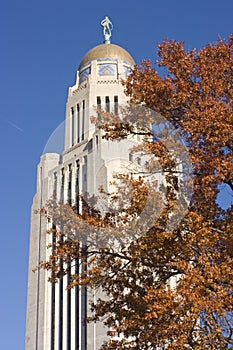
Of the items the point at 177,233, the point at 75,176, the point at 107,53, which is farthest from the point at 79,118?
the point at 177,233

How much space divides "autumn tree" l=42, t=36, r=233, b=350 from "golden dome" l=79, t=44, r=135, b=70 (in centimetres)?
4311

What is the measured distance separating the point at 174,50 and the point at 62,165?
1568 inches

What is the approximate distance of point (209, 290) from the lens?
13.4 metres

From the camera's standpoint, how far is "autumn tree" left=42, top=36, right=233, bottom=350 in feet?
43.5

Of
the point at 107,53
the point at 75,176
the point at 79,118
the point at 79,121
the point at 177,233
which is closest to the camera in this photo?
the point at 177,233

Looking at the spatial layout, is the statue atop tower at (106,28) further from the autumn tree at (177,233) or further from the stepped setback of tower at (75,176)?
the autumn tree at (177,233)

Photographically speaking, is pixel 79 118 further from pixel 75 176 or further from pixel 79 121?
pixel 75 176

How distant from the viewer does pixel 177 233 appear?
14570 mm

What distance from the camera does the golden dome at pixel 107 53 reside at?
59344 millimetres

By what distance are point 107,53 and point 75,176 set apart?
13.7m

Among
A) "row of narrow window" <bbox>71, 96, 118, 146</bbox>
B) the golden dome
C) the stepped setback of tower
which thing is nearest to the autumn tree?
the stepped setback of tower

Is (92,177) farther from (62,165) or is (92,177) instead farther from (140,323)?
(140,323)

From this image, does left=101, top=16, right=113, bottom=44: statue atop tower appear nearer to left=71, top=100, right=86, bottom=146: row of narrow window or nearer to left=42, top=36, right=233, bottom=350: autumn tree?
left=71, top=100, right=86, bottom=146: row of narrow window

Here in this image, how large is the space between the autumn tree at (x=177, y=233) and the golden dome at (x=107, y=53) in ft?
141
